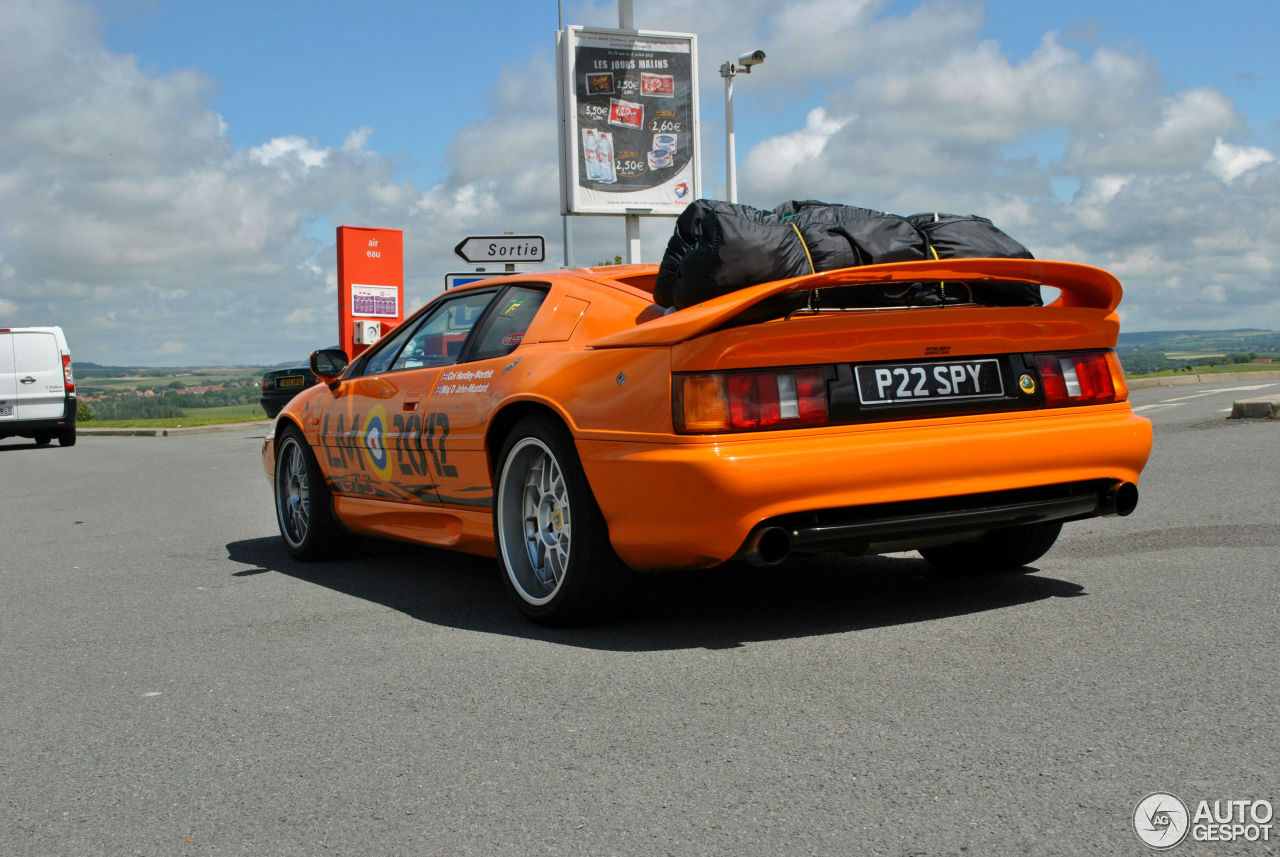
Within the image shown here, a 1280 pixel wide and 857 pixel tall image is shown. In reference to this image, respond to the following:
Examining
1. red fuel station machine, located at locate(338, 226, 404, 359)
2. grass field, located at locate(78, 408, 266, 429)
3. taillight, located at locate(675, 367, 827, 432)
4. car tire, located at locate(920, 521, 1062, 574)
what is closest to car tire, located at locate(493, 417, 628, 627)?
taillight, located at locate(675, 367, 827, 432)

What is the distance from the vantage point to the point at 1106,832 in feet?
7.77

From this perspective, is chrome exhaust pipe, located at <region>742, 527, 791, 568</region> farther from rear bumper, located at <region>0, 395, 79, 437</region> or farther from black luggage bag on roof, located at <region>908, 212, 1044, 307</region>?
rear bumper, located at <region>0, 395, 79, 437</region>

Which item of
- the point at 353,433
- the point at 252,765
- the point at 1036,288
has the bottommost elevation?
the point at 252,765

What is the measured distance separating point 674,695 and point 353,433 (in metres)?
3.16

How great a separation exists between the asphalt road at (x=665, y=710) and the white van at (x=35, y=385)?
52.3 ft

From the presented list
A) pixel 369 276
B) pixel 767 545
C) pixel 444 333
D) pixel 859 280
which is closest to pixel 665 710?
pixel 767 545

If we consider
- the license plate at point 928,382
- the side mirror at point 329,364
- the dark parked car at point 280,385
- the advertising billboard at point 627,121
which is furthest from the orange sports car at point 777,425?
the dark parked car at point 280,385

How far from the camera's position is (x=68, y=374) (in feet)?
68.6

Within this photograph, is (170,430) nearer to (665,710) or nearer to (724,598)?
(724,598)

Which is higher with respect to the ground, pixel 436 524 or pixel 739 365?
pixel 739 365

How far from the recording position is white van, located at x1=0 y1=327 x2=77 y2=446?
2027 centimetres

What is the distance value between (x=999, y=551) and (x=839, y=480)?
5.39 ft

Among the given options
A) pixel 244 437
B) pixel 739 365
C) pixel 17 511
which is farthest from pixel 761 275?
pixel 244 437

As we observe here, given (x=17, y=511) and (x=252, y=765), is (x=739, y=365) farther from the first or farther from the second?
(x=17, y=511)
